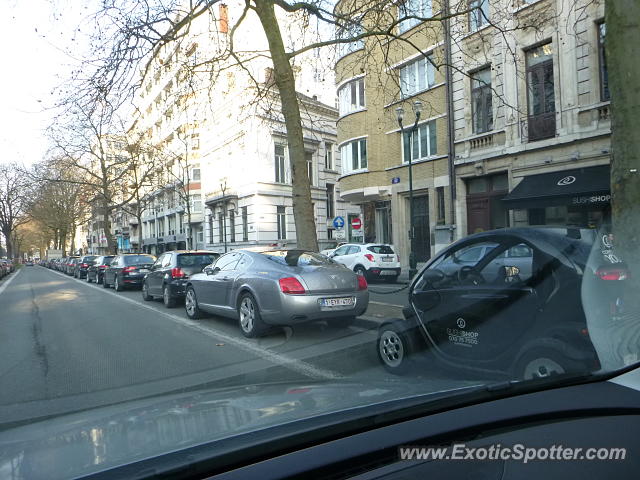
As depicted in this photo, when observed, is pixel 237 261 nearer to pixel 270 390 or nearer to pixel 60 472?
pixel 270 390

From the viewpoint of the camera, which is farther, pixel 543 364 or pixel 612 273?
pixel 543 364

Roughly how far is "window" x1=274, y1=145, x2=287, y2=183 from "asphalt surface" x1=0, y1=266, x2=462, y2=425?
24543 mm

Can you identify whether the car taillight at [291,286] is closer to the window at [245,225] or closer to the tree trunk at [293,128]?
the tree trunk at [293,128]

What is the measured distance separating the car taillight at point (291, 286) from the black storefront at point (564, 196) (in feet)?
32.2

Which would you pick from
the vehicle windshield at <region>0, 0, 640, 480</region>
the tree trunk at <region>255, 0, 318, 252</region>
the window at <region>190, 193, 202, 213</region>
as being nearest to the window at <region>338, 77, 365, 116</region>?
the vehicle windshield at <region>0, 0, 640, 480</region>

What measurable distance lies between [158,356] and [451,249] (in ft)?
13.4

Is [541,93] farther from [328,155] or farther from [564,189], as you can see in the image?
[328,155]

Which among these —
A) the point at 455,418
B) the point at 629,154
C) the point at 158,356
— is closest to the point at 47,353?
the point at 158,356

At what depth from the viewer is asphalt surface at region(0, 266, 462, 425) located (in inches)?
190

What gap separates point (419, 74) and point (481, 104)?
382cm

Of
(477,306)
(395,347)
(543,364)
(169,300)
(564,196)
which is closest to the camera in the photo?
(543,364)

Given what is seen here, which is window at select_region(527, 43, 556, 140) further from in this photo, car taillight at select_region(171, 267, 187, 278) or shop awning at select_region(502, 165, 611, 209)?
car taillight at select_region(171, 267, 187, 278)

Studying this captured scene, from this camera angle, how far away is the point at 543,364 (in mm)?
3590

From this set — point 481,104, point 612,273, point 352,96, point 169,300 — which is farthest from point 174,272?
point 352,96
